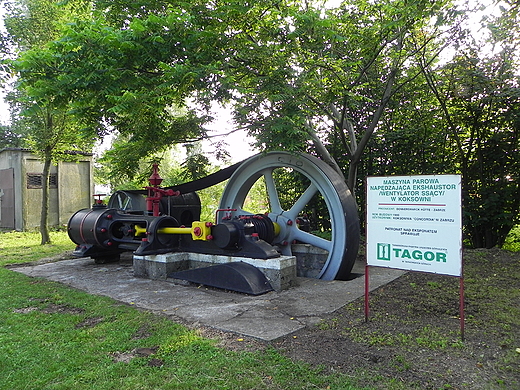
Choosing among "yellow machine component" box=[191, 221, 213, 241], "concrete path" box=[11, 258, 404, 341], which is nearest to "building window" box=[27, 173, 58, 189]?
"concrete path" box=[11, 258, 404, 341]

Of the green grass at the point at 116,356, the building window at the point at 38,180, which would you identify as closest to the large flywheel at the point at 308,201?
the green grass at the point at 116,356

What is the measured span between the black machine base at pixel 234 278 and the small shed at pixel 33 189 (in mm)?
10928

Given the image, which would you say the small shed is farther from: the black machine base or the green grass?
the green grass

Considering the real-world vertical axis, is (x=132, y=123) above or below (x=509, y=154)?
above

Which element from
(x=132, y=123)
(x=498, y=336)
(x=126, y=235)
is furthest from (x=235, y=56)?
(x=498, y=336)

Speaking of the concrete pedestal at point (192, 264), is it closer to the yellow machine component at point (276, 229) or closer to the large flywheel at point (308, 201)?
the large flywheel at point (308, 201)

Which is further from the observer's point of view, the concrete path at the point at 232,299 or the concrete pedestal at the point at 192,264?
the concrete pedestal at the point at 192,264

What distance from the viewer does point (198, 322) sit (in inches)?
175

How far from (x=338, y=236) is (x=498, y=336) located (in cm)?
311

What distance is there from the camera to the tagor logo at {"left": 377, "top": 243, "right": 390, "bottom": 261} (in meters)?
4.35

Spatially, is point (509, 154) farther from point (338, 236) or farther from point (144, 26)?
point (144, 26)

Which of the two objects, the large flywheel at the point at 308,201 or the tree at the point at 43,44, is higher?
the tree at the point at 43,44

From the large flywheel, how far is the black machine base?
138 centimetres

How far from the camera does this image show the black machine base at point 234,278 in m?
5.74
